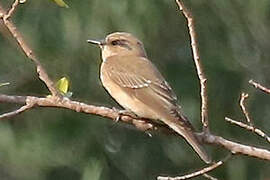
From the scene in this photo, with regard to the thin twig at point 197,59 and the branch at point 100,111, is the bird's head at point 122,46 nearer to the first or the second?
the branch at point 100,111

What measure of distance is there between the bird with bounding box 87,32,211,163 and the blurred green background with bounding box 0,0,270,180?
94.5 inches

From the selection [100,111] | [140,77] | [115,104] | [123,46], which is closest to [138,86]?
[140,77]

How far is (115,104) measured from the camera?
8438mm

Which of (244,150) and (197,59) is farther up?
(197,59)

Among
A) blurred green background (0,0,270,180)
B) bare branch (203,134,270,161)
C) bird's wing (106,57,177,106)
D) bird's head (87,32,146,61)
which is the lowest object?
blurred green background (0,0,270,180)

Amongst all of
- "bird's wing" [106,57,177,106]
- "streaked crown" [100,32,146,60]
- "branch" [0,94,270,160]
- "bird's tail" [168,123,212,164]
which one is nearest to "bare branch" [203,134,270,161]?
"branch" [0,94,270,160]

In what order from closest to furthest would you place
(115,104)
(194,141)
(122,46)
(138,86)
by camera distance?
(194,141) → (138,86) → (122,46) → (115,104)

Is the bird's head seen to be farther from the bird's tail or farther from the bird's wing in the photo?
the bird's tail

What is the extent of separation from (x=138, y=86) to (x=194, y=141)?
1.07 meters

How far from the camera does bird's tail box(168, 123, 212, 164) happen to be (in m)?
4.28

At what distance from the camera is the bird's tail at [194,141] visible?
428 cm

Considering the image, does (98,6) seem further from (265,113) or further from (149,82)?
(149,82)

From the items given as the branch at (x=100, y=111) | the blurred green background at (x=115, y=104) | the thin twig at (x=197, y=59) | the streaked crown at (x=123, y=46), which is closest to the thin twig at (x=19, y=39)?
the branch at (x=100, y=111)

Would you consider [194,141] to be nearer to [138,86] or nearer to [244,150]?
[244,150]
